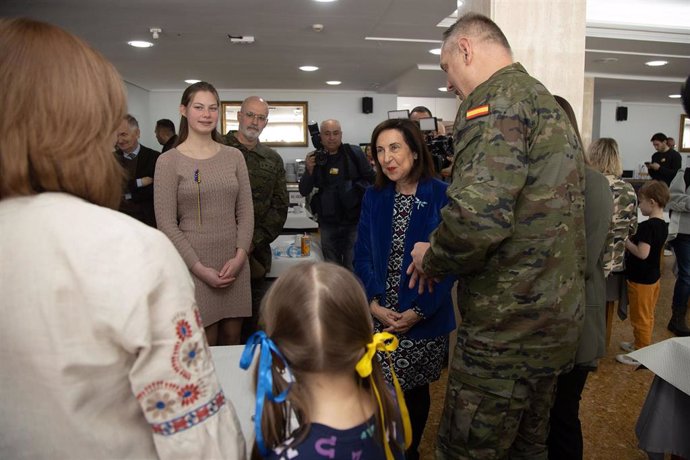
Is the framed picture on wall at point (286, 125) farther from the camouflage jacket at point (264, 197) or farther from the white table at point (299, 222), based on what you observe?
the camouflage jacket at point (264, 197)

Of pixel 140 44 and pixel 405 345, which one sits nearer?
pixel 405 345

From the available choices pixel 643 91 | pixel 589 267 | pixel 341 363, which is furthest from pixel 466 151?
pixel 643 91

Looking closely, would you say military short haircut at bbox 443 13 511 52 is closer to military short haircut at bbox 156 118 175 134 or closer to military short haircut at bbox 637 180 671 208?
military short haircut at bbox 637 180 671 208

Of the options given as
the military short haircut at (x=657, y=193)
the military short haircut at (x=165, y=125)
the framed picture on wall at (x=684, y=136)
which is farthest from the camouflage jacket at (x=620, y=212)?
the framed picture on wall at (x=684, y=136)

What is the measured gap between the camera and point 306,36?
5234mm

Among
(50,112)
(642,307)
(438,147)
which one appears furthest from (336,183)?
(50,112)

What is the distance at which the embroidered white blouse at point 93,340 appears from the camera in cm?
69

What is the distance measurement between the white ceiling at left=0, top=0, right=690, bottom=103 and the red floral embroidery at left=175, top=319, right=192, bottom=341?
12.5 feet

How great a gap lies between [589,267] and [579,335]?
26 centimetres

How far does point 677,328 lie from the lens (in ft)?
13.7

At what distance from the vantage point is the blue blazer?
6.31ft

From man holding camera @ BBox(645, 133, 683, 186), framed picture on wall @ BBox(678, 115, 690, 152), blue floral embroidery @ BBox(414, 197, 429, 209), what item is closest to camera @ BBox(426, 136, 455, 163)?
blue floral embroidery @ BBox(414, 197, 429, 209)

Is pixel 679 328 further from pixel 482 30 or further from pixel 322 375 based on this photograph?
pixel 322 375

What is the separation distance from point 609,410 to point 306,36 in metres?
4.21
